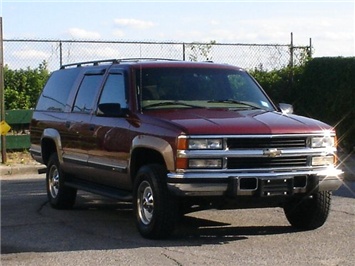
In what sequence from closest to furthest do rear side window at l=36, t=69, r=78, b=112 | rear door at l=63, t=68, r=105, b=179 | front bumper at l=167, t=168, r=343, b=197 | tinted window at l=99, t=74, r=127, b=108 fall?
front bumper at l=167, t=168, r=343, b=197 → tinted window at l=99, t=74, r=127, b=108 → rear door at l=63, t=68, r=105, b=179 → rear side window at l=36, t=69, r=78, b=112

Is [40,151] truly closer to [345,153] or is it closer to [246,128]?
[246,128]

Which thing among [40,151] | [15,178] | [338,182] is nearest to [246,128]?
[338,182]

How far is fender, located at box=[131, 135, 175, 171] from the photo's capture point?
9164 mm

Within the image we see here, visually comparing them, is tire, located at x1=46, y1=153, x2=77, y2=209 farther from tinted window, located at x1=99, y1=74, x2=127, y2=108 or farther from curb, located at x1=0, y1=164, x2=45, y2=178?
curb, located at x1=0, y1=164, x2=45, y2=178

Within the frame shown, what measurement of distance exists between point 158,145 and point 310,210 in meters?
1.96

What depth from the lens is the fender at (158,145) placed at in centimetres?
916

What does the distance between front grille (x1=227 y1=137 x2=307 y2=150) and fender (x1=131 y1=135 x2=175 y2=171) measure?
608 mm

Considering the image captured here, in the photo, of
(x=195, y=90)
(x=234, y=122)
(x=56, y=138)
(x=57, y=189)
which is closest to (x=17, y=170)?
(x=57, y=189)

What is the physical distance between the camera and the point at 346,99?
18.8 m

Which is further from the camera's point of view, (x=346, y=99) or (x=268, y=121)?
(x=346, y=99)

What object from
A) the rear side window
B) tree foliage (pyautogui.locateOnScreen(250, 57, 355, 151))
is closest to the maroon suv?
the rear side window

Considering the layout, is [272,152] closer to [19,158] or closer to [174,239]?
[174,239]

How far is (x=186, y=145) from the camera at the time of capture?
9.05 m

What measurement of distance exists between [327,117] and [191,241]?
1042cm
